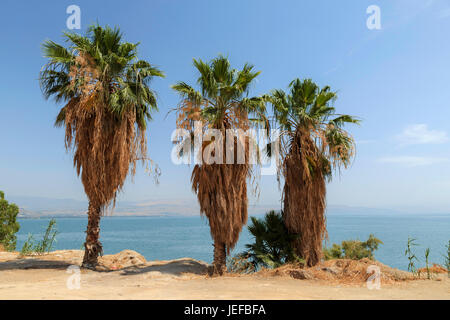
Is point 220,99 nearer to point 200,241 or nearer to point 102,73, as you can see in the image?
point 102,73

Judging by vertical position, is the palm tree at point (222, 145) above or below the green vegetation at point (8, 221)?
above

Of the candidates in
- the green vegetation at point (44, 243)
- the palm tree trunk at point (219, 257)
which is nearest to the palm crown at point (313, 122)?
the palm tree trunk at point (219, 257)

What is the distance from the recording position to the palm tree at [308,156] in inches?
413

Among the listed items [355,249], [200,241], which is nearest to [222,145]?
[355,249]

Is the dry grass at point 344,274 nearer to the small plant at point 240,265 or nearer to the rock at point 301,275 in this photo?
the rock at point 301,275

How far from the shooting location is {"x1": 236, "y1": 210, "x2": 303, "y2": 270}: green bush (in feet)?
31.6

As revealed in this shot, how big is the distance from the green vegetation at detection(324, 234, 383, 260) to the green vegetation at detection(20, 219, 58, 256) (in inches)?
462

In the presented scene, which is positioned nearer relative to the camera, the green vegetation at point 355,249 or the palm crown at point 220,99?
the palm crown at point 220,99

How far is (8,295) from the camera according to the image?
504cm

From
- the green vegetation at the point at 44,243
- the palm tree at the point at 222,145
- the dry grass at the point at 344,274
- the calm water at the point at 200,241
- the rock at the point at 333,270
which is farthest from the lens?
the calm water at the point at 200,241

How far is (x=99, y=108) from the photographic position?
956 centimetres

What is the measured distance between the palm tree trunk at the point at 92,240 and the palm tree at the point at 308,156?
21.4 feet

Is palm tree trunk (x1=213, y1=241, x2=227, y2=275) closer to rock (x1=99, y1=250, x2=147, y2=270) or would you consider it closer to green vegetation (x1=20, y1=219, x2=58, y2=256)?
rock (x1=99, y1=250, x2=147, y2=270)

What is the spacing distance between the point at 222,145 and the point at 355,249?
8099 mm
